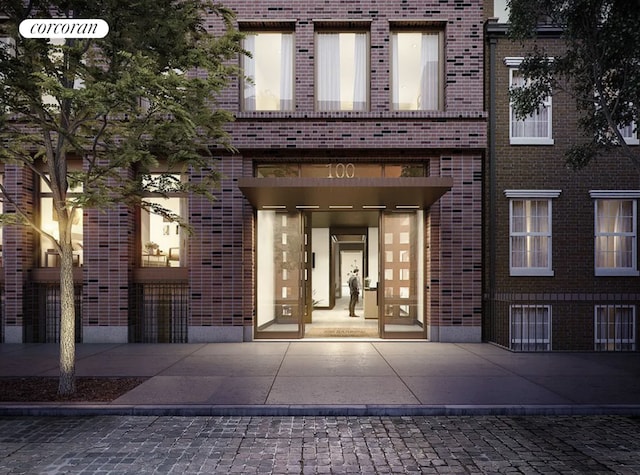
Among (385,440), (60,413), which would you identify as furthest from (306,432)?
(60,413)

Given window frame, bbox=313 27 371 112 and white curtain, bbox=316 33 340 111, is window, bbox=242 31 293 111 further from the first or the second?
white curtain, bbox=316 33 340 111

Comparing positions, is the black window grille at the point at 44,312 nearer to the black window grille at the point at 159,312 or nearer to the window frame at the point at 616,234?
the black window grille at the point at 159,312

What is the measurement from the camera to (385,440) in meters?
5.56

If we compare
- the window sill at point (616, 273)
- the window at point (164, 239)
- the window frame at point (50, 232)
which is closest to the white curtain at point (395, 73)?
the window at point (164, 239)

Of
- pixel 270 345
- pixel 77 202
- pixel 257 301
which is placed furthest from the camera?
pixel 257 301

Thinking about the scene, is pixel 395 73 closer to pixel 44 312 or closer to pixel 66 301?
pixel 66 301

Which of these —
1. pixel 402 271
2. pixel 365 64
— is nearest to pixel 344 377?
pixel 402 271

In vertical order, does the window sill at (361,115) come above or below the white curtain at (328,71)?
below

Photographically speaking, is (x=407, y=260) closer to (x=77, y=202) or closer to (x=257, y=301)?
(x=257, y=301)

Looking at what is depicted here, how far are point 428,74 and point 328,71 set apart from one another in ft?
9.12

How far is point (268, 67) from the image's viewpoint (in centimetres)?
1263

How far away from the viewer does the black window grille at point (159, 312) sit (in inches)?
491

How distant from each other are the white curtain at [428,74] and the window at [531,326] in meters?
6.05

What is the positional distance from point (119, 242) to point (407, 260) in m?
7.88
